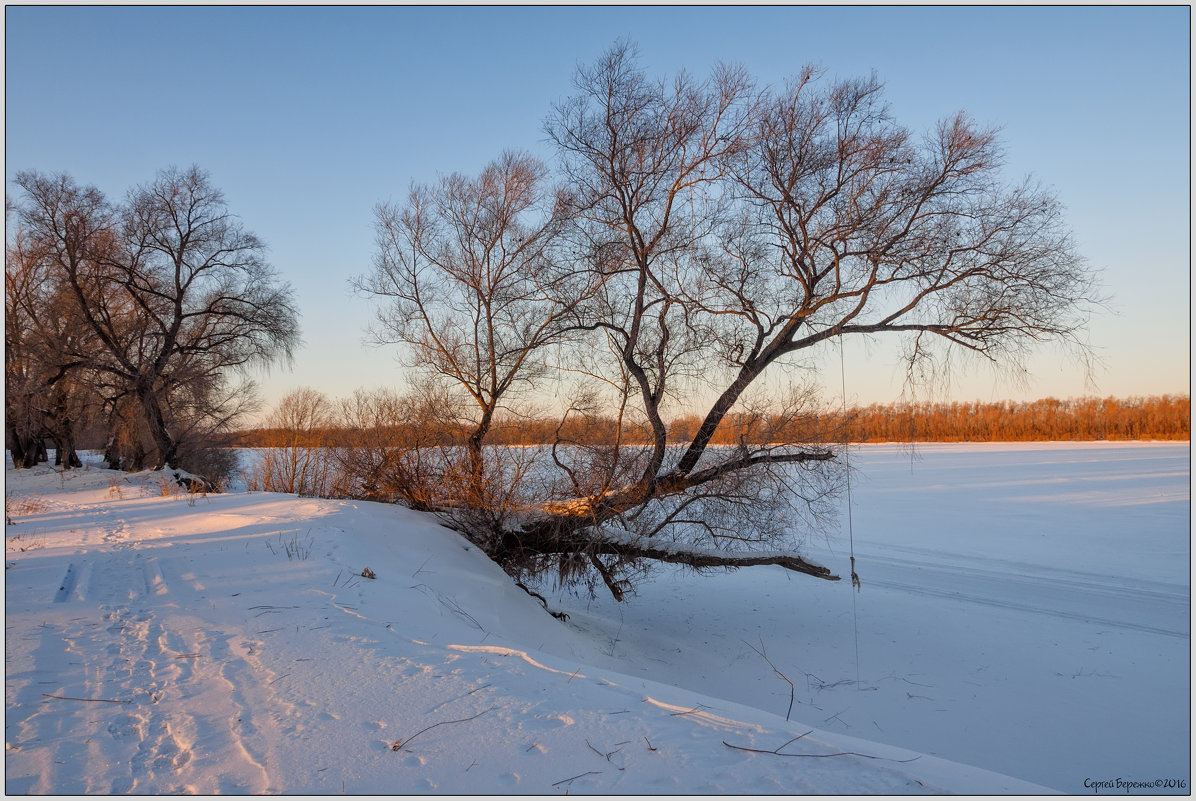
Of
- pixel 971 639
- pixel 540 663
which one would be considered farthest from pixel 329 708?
pixel 971 639

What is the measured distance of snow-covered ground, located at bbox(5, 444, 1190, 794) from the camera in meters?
3.24

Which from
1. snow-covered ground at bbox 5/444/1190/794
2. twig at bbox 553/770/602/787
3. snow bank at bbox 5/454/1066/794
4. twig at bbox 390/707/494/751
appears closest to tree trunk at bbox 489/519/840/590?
snow-covered ground at bbox 5/444/1190/794

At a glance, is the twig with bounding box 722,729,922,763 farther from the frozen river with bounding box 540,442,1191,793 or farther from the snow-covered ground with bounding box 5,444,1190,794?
the frozen river with bounding box 540,442,1191,793

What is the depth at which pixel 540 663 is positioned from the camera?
482cm

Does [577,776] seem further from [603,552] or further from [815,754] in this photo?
[603,552]

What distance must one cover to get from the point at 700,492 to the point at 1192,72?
311 inches

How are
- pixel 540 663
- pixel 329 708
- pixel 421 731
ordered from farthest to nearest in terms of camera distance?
pixel 540 663
pixel 329 708
pixel 421 731

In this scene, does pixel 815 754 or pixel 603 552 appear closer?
pixel 815 754

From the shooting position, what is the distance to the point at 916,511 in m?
22.6

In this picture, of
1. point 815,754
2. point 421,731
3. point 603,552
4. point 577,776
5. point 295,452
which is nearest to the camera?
point 577,776

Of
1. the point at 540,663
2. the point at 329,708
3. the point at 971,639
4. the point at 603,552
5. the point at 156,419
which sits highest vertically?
the point at 156,419

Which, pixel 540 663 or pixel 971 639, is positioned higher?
pixel 540 663

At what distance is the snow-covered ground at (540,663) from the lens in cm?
324

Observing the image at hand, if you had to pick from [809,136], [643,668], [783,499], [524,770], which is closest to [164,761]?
[524,770]
